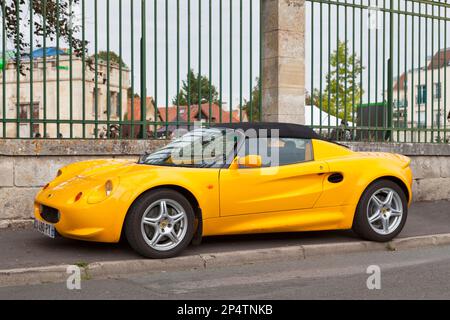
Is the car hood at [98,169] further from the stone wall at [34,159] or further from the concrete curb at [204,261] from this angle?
the stone wall at [34,159]

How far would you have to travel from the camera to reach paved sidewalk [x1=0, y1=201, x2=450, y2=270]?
6.19 m

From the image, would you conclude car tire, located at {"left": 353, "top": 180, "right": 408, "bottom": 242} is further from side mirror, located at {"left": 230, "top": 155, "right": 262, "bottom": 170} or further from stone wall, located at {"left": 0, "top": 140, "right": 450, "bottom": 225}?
stone wall, located at {"left": 0, "top": 140, "right": 450, "bottom": 225}

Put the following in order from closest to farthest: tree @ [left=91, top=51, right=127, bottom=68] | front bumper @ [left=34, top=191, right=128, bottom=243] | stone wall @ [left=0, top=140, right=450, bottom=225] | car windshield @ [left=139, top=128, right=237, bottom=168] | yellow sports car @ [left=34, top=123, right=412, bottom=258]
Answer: front bumper @ [left=34, top=191, right=128, bottom=243], yellow sports car @ [left=34, top=123, right=412, bottom=258], car windshield @ [left=139, top=128, right=237, bottom=168], stone wall @ [left=0, top=140, right=450, bottom=225], tree @ [left=91, top=51, right=127, bottom=68]

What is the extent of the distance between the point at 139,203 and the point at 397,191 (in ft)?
10.3

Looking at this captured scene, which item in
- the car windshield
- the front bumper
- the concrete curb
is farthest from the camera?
the car windshield

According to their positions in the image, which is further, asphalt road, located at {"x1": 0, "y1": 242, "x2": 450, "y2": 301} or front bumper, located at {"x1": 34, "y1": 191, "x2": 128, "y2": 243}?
front bumper, located at {"x1": 34, "y1": 191, "x2": 128, "y2": 243}

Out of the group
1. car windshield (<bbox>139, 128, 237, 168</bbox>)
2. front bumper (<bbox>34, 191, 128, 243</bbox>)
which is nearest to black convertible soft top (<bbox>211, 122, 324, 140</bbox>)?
car windshield (<bbox>139, 128, 237, 168</bbox>)

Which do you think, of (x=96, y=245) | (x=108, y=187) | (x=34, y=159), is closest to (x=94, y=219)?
(x=108, y=187)

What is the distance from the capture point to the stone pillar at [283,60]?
10.2m

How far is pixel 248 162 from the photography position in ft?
21.7

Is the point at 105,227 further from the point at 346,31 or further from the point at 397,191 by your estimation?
the point at 346,31

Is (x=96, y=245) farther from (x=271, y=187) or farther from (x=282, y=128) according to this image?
(x=282, y=128)

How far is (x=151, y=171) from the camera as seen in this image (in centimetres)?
643

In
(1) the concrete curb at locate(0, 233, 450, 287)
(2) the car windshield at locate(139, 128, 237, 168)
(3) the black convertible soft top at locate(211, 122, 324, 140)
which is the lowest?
(1) the concrete curb at locate(0, 233, 450, 287)
